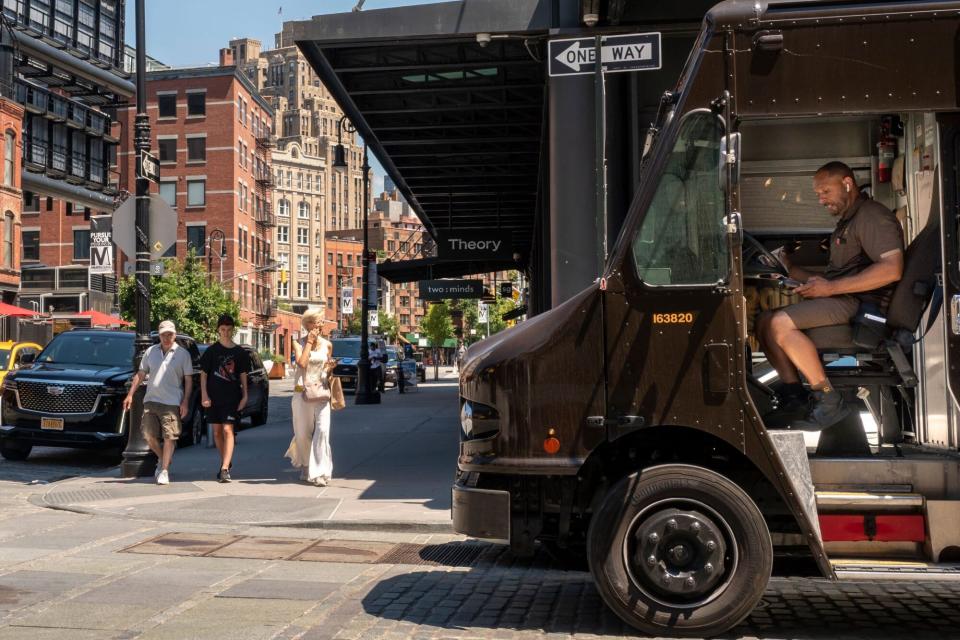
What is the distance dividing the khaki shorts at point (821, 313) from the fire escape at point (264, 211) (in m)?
83.0

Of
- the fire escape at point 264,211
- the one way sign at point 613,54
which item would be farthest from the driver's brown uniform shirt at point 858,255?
the fire escape at point 264,211

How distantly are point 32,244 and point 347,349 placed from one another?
44.5 metres

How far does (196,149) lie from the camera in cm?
8138

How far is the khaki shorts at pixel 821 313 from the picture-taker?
5969 millimetres

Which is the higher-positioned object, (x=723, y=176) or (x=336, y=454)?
(x=723, y=176)

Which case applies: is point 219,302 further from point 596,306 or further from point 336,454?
point 596,306

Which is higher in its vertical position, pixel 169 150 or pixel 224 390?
pixel 169 150

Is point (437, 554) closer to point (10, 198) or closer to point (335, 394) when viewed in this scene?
point (335, 394)

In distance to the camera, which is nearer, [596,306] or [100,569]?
[596,306]

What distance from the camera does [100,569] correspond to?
7.78 metres

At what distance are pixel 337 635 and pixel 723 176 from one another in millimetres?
3057

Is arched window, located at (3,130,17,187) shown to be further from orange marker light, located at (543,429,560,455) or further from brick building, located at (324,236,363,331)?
brick building, located at (324,236,363,331)

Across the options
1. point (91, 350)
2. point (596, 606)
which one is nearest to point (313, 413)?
point (91, 350)

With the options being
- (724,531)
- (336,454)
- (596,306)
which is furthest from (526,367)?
(336,454)
